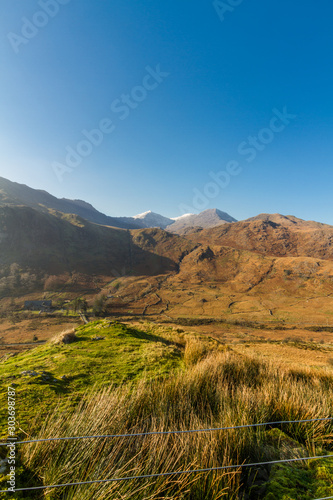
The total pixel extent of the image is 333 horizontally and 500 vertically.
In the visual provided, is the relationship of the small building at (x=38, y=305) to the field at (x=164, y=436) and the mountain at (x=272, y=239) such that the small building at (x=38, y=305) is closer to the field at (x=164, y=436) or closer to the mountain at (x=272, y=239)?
the field at (x=164, y=436)

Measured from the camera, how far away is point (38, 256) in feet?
315

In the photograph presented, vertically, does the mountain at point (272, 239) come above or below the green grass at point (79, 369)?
above

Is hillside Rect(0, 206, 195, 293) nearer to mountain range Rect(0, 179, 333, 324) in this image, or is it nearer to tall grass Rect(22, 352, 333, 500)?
mountain range Rect(0, 179, 333, 324)

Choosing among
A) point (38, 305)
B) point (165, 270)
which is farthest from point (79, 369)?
point (165, 270)

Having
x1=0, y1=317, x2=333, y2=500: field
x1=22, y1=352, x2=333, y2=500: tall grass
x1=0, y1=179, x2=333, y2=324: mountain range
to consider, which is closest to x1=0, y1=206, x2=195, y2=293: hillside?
x1=0, y1=179, x2=333, y2=324: mountain range

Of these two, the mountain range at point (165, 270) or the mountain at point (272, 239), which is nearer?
the mountain range at point (165, 270)

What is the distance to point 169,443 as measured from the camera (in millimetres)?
2096

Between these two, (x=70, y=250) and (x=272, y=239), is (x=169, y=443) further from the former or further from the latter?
(x=272, y=239)

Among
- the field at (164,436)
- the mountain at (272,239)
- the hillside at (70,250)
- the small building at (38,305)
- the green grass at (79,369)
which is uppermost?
the mountain at (272,239)

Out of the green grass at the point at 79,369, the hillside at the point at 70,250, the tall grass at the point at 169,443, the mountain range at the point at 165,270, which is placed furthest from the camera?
the hillside at the point at 70,250

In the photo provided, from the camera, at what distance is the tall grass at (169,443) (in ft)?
5.33

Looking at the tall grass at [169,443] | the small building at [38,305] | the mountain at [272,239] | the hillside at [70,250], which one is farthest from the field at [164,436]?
the mountain at [272,239]

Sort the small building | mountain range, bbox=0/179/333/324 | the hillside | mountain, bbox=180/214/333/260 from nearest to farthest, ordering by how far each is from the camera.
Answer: the small building
mountain range, bbox=0/179/333/324
the hillside
mountain, bbox=180/214/333/260

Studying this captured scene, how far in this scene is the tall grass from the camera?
1.63 m
